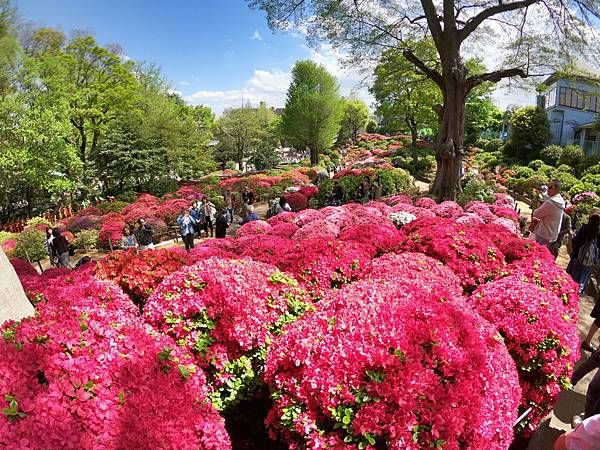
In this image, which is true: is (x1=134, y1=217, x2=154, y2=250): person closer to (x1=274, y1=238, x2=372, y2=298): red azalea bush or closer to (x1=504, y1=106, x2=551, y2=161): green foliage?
(x1=274, y1=238, x2=372, y2=298): red azalea bush

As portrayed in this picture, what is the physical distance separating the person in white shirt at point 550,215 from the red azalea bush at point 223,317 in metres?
5.26

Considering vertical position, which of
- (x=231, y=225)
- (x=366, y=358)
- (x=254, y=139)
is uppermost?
(x=254, y=139)

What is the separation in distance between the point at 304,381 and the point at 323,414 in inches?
8.3

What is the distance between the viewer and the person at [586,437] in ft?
6.31

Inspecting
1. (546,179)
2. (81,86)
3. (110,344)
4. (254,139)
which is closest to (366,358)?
(110,344)

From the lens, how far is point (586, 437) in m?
1.95

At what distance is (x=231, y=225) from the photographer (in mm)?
14625

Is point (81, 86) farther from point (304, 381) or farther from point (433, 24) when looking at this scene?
point (304, 381)

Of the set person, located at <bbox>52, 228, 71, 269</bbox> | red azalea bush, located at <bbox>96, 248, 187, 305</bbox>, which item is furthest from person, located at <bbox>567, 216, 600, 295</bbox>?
person, located at <bbox>52, 228, 71, 269</bbox>

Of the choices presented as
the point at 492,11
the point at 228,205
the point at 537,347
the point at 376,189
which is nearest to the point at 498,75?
the point at 492,11

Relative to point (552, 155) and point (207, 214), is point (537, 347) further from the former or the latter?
point (552, 155)

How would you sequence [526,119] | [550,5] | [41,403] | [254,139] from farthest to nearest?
[254,139], [526,119], [550,5], [41,403]

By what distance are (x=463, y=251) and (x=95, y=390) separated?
13.5 ft

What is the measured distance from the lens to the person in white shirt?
20.4 feet
